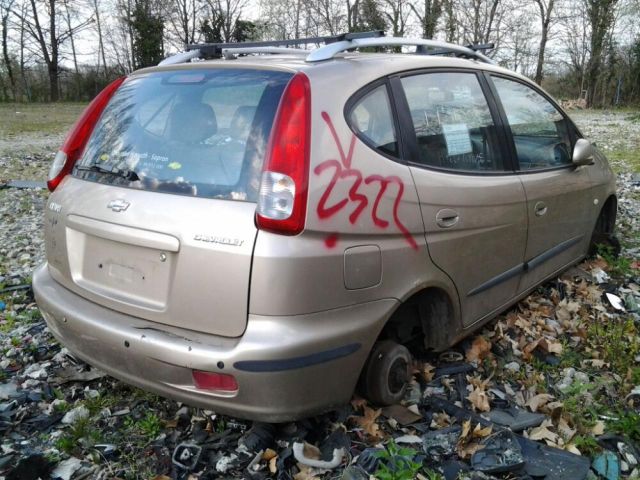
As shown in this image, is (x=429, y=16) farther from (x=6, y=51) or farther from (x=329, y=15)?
(x=6, y=51)

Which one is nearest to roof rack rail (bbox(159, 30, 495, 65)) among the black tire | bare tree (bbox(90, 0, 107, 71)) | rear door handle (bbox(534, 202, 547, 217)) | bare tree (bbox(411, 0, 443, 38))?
rear door handle (bbox(534, 202, 547, 217))

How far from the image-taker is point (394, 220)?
253 cm

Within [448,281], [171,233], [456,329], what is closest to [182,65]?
[171,233]

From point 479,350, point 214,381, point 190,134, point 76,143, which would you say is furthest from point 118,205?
point 479,350

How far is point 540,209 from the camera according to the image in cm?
370

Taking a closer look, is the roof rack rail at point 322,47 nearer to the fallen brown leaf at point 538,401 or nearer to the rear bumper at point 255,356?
the rear bumper at point 255,356

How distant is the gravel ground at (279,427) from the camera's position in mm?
2590

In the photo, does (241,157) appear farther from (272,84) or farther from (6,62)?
(6,62)

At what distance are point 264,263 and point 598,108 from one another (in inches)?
1509

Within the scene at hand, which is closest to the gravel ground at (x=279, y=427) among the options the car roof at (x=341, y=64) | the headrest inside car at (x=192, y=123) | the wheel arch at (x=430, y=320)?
the wheel arch at (x=430, y=320)

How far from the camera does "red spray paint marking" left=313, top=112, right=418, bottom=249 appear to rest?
7.49 ft

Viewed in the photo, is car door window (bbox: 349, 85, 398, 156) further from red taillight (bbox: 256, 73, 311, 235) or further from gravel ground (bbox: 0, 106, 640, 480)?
gravel ground (bbox: 0, 106, 640, 480)

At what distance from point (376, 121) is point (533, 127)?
5.98 ft

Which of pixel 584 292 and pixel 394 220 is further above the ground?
pixel 394 220
